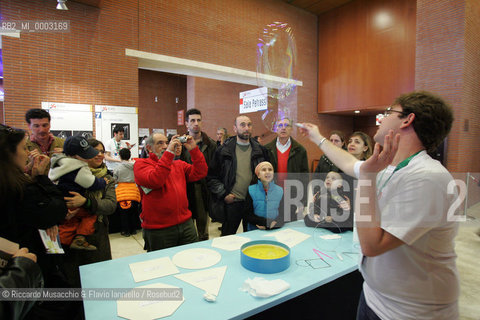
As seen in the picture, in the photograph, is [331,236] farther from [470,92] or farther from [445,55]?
[470,92]

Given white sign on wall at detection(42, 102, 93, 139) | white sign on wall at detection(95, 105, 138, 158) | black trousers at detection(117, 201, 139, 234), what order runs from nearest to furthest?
black trousers at detection(117, 201, 139, 234) → white sign on wall at detection(42, 102, 93, 139) → white sign on wall at detection(95, 105, 138, 158)

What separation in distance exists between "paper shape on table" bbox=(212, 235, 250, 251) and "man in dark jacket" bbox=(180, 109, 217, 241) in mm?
1150

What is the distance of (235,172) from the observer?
107 inches

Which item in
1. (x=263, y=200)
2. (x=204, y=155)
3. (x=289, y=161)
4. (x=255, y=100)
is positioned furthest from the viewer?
(x=204, y=155)

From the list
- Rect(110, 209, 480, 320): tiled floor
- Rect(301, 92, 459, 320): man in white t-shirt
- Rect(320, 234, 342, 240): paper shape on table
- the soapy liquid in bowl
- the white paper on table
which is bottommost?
Rect(110, 209, 480, 320): tiled floor

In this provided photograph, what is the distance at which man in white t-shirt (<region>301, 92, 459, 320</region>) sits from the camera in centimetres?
80

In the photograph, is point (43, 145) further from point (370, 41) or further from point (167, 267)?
point (370, 41)

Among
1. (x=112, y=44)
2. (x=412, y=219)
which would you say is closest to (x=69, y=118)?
→ (x=112, y=44)

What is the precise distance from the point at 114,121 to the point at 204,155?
321 centimetres

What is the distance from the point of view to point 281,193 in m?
2.50

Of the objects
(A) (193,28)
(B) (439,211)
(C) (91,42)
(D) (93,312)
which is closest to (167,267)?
(D) (93,312)

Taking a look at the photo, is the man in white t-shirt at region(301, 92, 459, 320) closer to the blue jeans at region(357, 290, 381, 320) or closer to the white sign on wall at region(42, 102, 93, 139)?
the blue jeans at region(357, 290, 381, 320)

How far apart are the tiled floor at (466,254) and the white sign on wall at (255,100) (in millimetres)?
2453

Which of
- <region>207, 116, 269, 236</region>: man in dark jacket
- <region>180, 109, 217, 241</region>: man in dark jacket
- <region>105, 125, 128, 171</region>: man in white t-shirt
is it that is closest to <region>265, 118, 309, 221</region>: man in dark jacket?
<region>207, 116, 269, 236</region>: man in dark jacket
